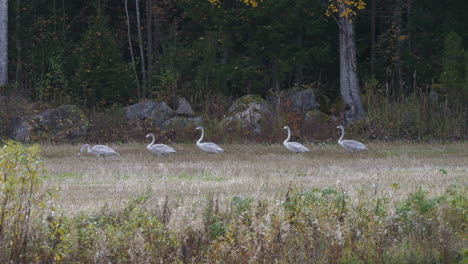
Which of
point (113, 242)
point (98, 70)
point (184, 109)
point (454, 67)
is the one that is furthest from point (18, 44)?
point (113, 242)

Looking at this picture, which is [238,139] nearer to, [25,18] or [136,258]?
[25,18]

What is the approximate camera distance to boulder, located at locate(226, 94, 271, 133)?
22.4 metres

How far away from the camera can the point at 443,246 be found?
779cm

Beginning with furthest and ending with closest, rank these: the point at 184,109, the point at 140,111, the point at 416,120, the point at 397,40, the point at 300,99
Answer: the point at 397,40 → the point at 300,99 → the point at 184,109 → the point at 140,111 → the point at 416,120

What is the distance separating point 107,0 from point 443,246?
999 inches

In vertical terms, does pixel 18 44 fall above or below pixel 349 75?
above

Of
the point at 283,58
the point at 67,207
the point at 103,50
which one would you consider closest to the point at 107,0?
the point at 103,50

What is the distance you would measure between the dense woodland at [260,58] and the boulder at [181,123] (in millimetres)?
1159

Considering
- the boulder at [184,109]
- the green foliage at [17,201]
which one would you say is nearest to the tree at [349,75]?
the boulder at [184,109]

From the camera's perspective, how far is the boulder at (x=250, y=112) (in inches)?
881

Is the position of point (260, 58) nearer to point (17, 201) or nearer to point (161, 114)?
point (161, 114)

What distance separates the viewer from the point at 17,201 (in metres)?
7.49

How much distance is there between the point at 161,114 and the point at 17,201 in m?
16.3

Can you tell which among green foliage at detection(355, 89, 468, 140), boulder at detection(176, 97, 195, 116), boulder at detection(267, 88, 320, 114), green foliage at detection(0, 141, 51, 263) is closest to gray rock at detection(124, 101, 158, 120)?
boulder at detection(176, 97, 195, 116)
